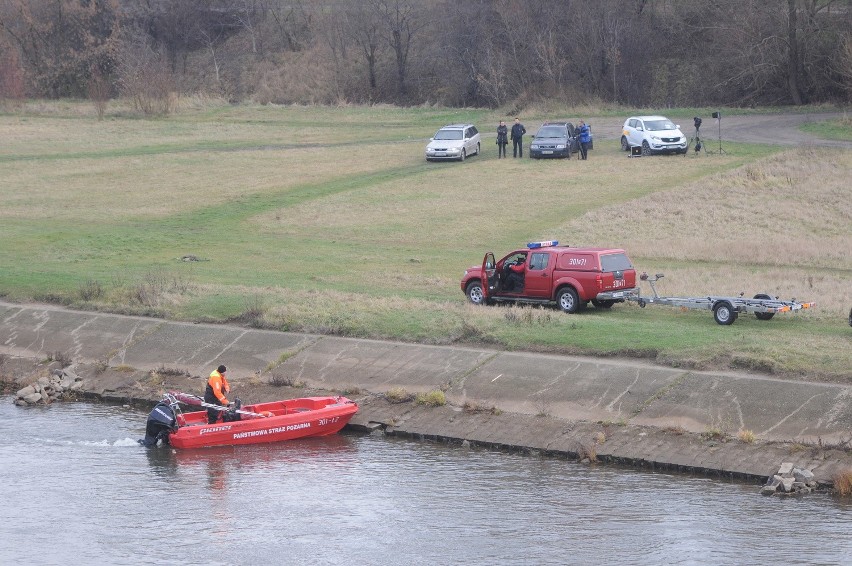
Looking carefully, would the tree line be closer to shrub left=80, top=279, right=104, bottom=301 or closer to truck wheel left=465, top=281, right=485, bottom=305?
truck wheel left=465, top=281, right=485, bottom=305

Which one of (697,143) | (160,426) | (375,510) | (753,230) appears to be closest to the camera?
(375,510)

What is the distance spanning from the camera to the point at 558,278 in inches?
1225

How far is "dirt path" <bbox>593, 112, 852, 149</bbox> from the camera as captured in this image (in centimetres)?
5844

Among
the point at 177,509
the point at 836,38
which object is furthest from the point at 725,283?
the point at 836,38

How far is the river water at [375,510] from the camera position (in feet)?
61.0

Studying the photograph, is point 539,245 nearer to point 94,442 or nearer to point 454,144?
point 94,442

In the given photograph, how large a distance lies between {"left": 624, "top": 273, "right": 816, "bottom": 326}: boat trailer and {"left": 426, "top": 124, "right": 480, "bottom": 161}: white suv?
30693 millimetres

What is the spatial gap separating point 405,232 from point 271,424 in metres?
22.0

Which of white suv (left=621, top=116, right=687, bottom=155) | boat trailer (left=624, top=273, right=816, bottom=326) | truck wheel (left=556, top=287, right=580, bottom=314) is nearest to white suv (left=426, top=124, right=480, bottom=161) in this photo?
white suv (left=621, top=116, right=687, bottom=155)

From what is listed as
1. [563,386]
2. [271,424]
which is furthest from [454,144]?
[271,424]

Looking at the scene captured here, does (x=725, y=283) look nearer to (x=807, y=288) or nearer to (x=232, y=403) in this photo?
(x=807, y=288)

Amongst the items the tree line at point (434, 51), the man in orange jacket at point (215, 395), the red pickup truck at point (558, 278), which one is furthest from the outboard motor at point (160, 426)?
the tree line at point (434, 51)

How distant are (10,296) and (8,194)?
Answer: 68.8 ft

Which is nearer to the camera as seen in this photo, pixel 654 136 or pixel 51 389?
pixel 51 389
